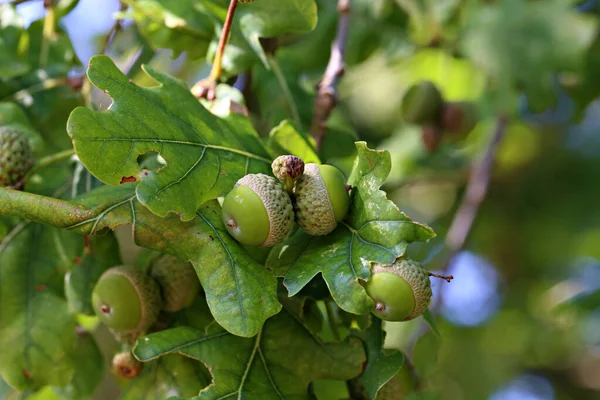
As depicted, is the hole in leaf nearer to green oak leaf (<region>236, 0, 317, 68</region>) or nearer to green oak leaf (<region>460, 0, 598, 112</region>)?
green oak leaf (<region>236, 0, 317, 68</region>)

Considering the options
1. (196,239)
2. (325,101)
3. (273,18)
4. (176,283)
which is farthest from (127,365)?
(273,18)

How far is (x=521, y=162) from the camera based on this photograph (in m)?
4.05

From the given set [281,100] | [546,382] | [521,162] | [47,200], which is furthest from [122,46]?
[546,382]

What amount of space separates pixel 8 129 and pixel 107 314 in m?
0.51

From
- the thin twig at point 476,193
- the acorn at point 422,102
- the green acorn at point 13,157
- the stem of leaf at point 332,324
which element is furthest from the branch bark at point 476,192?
the green acorn at point 13,157

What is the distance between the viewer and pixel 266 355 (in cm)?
144

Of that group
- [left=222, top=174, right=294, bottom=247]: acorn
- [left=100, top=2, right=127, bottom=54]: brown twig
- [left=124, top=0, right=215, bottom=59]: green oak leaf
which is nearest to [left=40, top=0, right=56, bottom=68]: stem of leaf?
[left=100, top=2, right=127, bottom=54]: brown twig

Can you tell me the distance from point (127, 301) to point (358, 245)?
0.51 meters

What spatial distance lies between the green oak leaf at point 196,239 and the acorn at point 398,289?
0.19 metres

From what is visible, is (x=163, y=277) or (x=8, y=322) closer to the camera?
(x=163, y=277)

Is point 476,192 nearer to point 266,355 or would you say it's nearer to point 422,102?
point 422,102

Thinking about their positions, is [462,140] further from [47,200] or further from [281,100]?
[47,200]

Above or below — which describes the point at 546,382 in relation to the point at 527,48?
below

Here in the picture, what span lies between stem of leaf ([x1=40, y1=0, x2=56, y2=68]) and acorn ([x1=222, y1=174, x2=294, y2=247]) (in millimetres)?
1168
